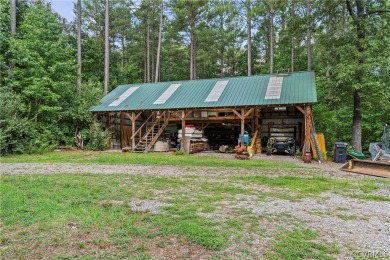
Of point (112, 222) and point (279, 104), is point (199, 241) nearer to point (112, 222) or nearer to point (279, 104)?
point (112, 222)

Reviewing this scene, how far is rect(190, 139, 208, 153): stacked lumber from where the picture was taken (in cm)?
1487

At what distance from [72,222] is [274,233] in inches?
112

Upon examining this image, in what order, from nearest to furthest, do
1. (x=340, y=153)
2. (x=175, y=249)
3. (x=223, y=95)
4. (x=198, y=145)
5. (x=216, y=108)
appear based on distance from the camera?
(x=175, y=249), (x=340, y=153), (x=216, y=108), (x=223, y=95), (x=198, y=145)

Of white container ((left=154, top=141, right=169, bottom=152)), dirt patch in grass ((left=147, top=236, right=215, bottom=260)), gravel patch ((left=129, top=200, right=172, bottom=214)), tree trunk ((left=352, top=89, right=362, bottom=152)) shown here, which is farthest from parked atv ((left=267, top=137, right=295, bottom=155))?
dirt patch in grass ((left=147, top=236, right=215, bottom=260))

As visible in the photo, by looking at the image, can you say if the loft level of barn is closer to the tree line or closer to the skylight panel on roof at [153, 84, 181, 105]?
the skylight panel on roof at [153, 84, 181, 105]

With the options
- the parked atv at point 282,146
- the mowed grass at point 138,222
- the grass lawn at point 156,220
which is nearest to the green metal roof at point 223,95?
the parked atv at point 282,146

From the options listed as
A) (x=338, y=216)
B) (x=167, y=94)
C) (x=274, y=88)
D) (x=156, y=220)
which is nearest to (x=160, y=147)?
(x=167, y=94)

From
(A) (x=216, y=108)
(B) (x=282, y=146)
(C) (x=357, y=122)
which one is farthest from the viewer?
(B) (x=282, y=146)

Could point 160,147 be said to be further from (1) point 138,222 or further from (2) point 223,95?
(1) point 138,222

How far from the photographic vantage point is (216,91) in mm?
15328

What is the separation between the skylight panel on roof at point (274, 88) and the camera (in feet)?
43.5

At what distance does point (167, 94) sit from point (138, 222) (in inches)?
521

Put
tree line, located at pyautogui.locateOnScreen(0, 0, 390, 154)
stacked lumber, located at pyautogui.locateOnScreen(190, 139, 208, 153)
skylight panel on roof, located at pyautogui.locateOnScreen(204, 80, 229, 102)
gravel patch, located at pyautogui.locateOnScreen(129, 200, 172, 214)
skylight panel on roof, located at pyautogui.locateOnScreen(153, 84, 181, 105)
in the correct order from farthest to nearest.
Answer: skylight panel on roof, located at pyautogui.locateOnScreen(153, 84, 181, 105)
stacked lumber, located at pyautogui.locateOnScreen(190, 139, 208, 153)
skylight panel on roof, located at pyautogui.locateOnScreen(204, 80, 229, 102)
tree line, located at pyautogui.locateOnScreen(0, 0, 390, 154)
gravel patch, located at pyautogui.locateOnScreen(129, 200, 172, 214)

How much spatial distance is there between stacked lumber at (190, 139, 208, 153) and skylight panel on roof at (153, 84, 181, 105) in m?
3.09
